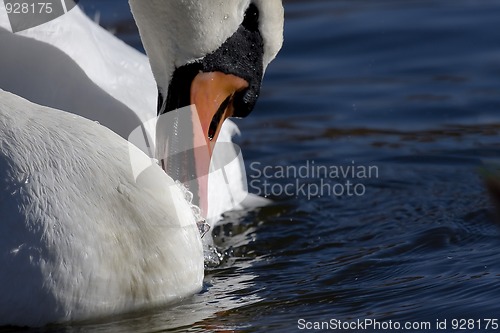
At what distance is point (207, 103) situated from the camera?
4492 mm

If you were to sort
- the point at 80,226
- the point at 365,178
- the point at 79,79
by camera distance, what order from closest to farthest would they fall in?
the point at 80,226 → the point at 79,79 → the point at 365,178

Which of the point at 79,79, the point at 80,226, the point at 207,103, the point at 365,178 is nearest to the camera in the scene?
the point at 80,226

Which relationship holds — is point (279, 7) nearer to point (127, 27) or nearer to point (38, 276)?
point (38, 276)

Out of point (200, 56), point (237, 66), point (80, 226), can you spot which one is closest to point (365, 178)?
point (237, 66)

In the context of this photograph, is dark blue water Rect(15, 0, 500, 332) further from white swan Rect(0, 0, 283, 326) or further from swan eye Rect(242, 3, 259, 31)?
swan eye Rect(242, 3, 259, 31)

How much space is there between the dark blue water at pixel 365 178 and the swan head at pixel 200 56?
0.54m

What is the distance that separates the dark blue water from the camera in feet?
13.4

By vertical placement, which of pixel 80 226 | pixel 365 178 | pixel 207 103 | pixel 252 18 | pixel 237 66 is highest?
pixel 252 18

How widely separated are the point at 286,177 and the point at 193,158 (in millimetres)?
1593

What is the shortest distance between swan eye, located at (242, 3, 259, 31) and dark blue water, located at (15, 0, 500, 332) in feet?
2.95

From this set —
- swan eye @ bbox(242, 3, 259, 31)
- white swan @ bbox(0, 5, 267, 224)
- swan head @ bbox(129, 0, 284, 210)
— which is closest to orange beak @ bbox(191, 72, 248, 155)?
swan head @ bbox(129, 0, 284, 210)

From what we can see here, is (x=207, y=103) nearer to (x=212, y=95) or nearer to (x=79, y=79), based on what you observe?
(x=212, y=95)

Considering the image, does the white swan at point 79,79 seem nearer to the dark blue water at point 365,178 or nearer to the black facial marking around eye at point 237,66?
the black facial marking around eye at point 237,66

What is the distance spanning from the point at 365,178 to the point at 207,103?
63.9 inches
